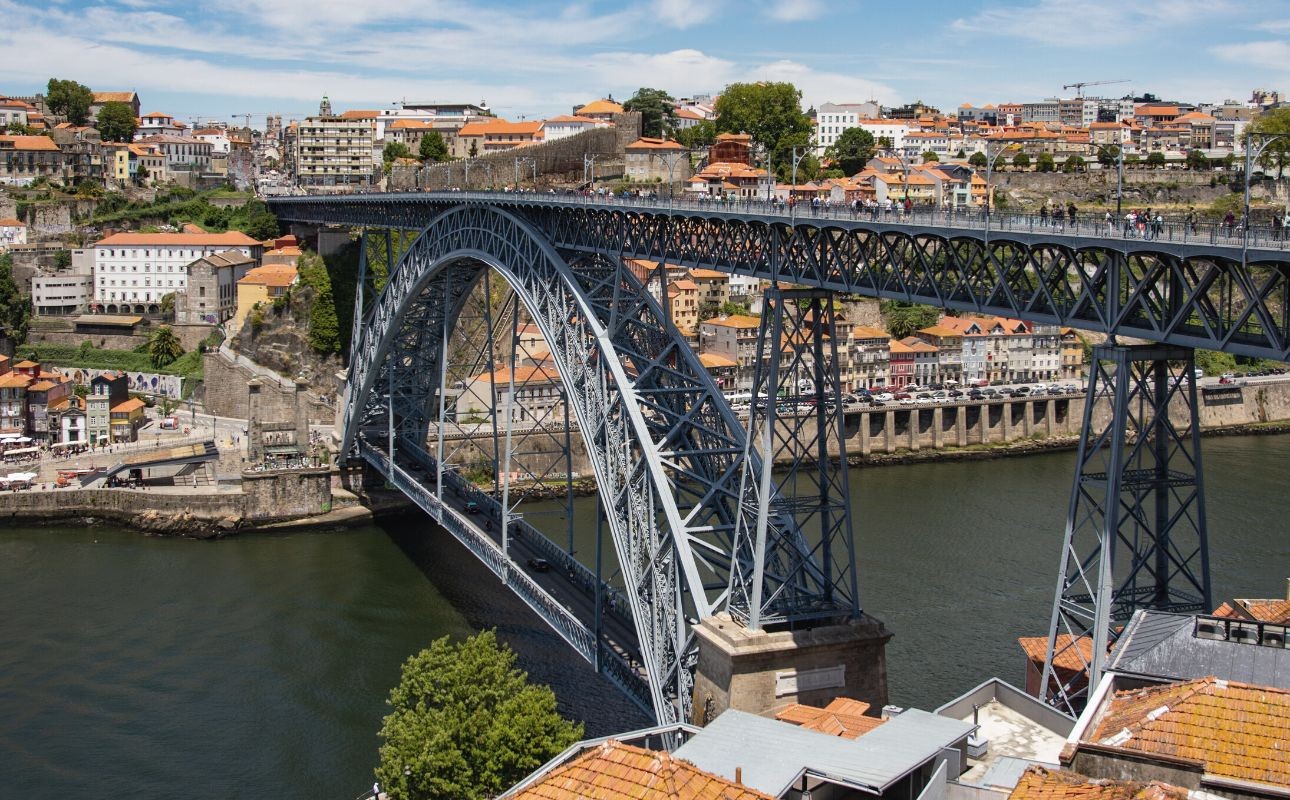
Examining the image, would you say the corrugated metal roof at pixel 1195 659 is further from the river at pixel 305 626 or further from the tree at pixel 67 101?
the tree at pixel 67 101

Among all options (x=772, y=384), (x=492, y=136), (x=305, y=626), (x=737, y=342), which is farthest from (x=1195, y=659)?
(x=492, y=136)

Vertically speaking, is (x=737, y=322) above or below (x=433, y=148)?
below

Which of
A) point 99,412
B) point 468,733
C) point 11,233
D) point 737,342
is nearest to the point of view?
point 468,733

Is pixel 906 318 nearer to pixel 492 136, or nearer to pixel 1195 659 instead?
pixel 492 136

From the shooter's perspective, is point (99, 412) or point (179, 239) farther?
point (179, 239)

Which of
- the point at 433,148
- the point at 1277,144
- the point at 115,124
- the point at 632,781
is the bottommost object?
the point at 632,781

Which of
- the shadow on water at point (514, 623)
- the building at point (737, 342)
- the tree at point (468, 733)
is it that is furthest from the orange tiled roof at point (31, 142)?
the tree at point (468, 733)

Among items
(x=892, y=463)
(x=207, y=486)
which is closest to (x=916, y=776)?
(x=207, y=486)

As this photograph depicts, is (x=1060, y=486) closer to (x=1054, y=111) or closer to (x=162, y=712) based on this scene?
(x=162, y=712)
